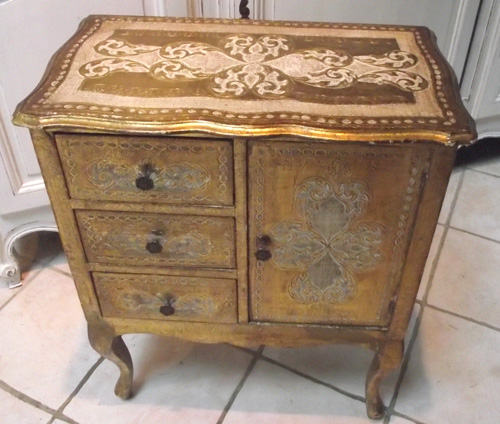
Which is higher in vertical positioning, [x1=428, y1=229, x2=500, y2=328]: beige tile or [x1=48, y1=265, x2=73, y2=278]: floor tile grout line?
[x1=428, y1=229, x2=500, y2=328]: beige tile

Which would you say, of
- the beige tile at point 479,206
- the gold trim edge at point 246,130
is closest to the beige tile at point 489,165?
the beige tile at point 479,206

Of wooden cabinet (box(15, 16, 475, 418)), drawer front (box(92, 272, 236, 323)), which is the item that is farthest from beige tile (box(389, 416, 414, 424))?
drawer front (box(92, 272, 236, 323))

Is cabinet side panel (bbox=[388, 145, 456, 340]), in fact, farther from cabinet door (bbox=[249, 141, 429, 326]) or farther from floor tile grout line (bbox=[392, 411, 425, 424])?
floor tile grout line (bbox=[392, 411, 425, 424])

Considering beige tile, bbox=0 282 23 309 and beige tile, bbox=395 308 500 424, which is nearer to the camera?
beige tile, bbox=395 308 500 424

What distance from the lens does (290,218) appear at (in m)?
0.90

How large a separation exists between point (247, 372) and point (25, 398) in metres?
0.50

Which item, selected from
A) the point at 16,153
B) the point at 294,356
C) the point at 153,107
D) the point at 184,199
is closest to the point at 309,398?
the point at 294,356

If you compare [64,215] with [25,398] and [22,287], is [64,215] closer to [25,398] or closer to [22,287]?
[25,398]

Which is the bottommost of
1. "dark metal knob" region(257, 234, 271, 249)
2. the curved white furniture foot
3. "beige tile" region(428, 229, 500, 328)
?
"beige tile" region(428, 229, 500, 328)

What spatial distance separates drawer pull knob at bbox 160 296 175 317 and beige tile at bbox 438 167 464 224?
98 cm

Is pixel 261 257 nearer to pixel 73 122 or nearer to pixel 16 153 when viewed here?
pixel 73 122

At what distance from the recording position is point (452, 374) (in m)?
1.30

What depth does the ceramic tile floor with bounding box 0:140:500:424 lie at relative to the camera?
4.03ft

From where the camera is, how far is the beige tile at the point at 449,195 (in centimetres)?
172
